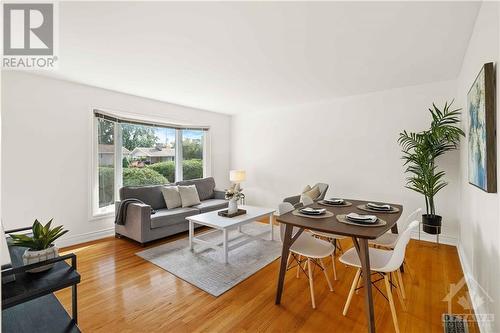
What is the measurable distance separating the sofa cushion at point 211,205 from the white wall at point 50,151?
1480 millimetres

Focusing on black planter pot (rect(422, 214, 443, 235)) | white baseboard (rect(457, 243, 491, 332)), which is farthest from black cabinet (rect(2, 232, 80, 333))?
black planter pot (rect(422, 214, 443, 235))

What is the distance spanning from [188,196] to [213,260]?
65.3 inches

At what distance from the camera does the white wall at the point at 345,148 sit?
388 cm

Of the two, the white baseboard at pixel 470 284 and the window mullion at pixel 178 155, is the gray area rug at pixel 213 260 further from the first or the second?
the white baseboard at pixel 470 284

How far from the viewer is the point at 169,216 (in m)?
3.91

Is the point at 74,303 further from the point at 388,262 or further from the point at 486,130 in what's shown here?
the point at 486,130

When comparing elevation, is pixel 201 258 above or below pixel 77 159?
below

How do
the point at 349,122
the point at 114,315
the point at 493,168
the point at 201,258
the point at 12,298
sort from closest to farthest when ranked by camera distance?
the point at 12,298 < the point at 493,168 < the point at 114,315 < the point at 201,258 < the point at 349,122

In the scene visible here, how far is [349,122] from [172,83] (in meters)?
3.04

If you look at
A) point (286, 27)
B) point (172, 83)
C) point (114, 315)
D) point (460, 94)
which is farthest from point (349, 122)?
point (114, 315)

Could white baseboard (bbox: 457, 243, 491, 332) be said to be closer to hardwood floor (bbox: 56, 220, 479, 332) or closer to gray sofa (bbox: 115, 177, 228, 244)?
hardwood floor (bbox: 56, 220, 479, 332)

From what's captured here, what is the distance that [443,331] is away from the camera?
1.97 metres

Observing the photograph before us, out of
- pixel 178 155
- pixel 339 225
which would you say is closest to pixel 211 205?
pixel 178 155

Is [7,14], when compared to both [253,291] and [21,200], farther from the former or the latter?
[253,291]
